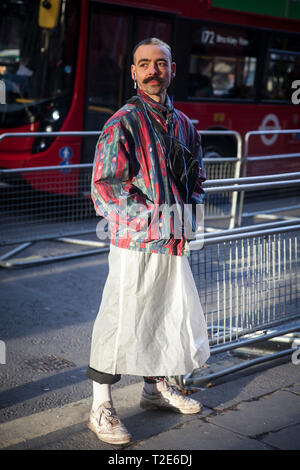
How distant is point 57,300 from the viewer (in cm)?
543

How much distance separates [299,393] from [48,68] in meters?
5.72

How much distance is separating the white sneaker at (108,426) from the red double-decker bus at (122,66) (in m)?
3.96

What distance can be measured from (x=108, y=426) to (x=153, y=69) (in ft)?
5.65

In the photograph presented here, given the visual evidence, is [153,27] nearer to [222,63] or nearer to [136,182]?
[222,63]

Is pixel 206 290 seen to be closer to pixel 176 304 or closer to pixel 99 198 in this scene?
pixel 176 304

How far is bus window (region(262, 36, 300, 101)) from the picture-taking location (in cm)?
1067

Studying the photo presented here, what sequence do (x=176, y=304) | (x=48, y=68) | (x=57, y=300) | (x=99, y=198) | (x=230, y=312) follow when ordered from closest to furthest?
1. (x=99, y=198)
2. (x=176, y=304)
3. (x=230, y=312)
4. (x=57, y=300)
5. (x=48, y=68)

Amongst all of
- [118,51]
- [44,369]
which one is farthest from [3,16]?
[44,369]

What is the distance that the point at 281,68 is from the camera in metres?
10.9

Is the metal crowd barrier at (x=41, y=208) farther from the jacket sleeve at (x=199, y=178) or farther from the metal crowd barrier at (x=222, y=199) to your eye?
the jacket sleeve at (x=199, y=178)

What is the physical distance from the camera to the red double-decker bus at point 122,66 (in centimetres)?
820
